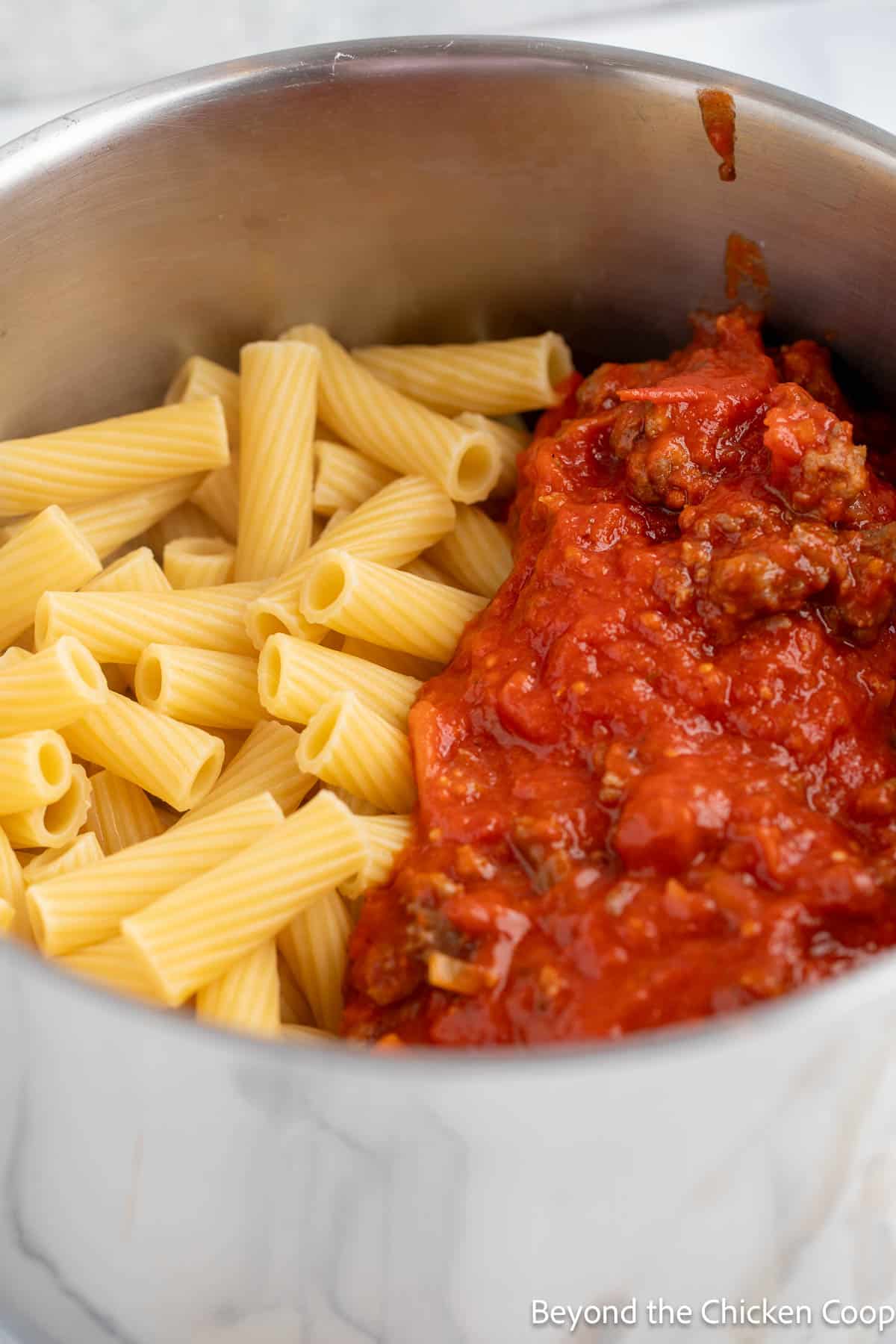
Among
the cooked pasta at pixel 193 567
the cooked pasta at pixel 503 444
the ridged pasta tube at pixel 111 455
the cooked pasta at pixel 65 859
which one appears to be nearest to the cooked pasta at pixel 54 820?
the cooked pasta at pixel 65 859

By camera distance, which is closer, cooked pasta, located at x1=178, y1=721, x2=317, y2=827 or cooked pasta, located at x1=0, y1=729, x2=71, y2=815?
cooked pasta, located at x1=0, y1=729, x2=71, y2=815

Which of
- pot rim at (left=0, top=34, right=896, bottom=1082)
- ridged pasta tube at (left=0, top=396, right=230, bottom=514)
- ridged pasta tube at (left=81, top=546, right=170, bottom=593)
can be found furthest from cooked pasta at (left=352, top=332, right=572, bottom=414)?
ridged pasta tube at (left=81, top=546, right=170, bottom=593)

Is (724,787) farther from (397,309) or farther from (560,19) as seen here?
(560,19)

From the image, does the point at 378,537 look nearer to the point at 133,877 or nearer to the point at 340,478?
the point at 340,478

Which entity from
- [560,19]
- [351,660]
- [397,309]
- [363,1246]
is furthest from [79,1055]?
[560,19]

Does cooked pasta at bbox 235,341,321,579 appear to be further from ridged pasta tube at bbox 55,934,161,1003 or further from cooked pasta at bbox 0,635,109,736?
ridged pasta tube at bbox 55,934,161,1003

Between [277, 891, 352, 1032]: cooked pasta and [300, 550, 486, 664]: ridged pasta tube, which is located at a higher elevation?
[300, 550, 486, 664]: ridged pasta tube

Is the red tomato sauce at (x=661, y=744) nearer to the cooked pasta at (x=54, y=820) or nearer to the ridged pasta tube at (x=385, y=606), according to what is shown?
the ridged pasta tube at (x=385, y=606)
